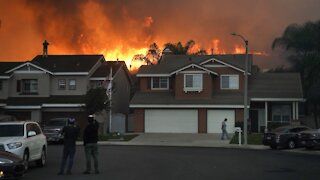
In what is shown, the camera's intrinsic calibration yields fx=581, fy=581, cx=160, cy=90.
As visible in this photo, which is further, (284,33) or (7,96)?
(284,33)

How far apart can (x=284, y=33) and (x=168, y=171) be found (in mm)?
45533

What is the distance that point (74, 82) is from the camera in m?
57.1

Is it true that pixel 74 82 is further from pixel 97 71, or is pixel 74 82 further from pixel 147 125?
pixel 147 125

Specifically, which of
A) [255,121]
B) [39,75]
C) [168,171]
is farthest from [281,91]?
[168,171]

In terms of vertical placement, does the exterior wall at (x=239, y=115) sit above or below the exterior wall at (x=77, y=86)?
below

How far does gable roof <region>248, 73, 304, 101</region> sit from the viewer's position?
54.0 m

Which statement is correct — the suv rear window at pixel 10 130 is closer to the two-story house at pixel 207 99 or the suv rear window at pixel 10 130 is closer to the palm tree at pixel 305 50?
the two-story house at pixel 207 99

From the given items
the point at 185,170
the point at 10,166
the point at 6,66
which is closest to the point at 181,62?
the point at 6,66

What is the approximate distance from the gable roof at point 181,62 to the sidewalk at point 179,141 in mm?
7204

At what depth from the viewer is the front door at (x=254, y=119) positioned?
56.3m

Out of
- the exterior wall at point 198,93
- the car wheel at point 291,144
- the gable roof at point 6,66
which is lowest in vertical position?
the car wheel at point 291,144

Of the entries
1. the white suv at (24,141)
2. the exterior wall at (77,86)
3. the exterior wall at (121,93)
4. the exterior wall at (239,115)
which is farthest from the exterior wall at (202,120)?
the white suv at (24,141)

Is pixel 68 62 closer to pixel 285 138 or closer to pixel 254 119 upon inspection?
pixel 254 119

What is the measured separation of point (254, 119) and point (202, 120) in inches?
235
